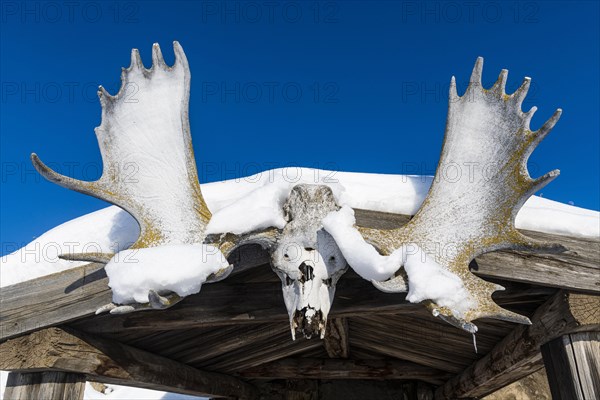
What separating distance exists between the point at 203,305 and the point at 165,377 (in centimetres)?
134

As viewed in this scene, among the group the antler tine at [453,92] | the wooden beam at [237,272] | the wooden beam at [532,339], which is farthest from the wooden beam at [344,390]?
the antler tine at [453,92]

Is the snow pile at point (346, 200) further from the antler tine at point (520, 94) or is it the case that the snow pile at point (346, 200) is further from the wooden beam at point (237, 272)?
the antler tine at point (520, 94)

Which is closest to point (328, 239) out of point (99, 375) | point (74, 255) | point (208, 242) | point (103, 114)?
point (208, 242)

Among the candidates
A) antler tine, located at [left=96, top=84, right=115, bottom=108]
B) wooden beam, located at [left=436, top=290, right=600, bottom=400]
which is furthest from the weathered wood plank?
antler tine, located at [left=96, top=84, right=115, bottom=108]

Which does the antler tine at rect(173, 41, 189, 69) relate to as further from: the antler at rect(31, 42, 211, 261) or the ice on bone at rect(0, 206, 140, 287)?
the ice on bone at rect(0, 206, 140, 287)

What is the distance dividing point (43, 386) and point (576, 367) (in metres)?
3.37

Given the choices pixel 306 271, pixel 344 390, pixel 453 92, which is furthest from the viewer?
pixel 344 390

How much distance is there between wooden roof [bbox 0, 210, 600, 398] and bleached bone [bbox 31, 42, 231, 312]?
0.45 m

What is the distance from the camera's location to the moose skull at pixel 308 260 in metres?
2.44

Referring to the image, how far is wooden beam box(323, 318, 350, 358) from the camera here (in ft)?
15.3

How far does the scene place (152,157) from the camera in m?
2.97

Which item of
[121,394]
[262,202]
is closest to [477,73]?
[262,202]

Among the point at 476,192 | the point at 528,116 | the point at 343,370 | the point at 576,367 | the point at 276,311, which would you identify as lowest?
the point at 576,367

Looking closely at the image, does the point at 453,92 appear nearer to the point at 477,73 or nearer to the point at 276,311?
the point at 477,73
